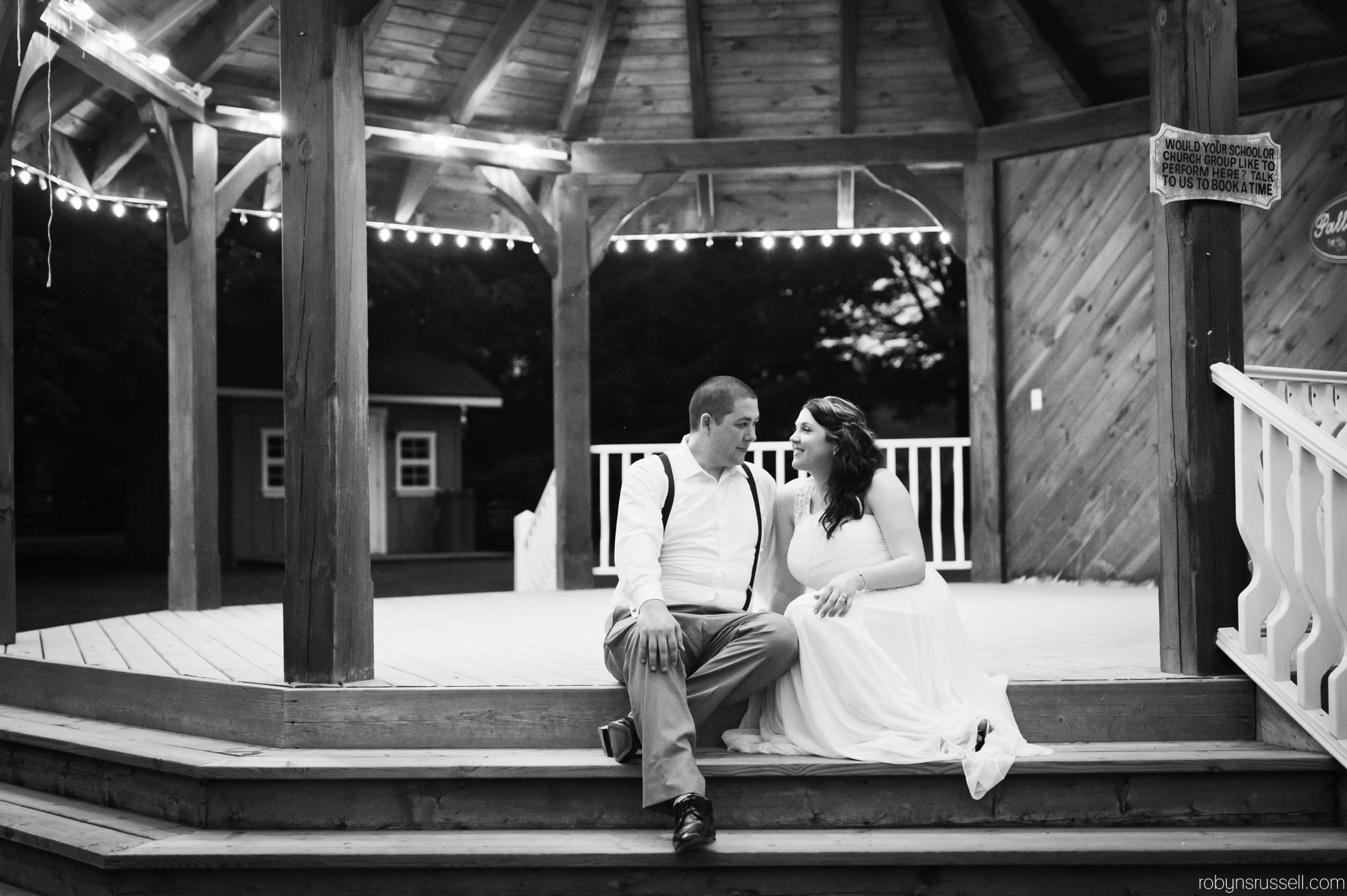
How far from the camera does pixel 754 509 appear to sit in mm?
3943

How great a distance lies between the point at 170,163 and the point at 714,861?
531cm

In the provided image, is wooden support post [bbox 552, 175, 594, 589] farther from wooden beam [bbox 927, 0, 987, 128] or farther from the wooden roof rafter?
wooden beam [bbox 927, 0, 987, 128]

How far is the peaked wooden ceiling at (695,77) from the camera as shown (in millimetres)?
7078

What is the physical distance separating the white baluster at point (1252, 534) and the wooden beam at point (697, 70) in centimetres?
487

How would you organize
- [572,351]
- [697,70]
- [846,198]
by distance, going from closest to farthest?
[697,70]
[572,351]
[846,198]

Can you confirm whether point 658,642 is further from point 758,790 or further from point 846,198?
point 846,198

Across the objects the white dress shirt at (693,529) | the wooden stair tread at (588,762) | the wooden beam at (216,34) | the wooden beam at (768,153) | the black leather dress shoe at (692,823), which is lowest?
the black leather dress shoe at (692,823)

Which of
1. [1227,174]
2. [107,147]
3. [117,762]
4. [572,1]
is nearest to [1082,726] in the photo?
[1227,174]

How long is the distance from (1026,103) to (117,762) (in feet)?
21.2

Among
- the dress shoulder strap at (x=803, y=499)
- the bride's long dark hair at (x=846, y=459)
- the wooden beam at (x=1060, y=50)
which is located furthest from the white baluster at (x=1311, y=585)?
the wooden beam at (x=1060, y=50)

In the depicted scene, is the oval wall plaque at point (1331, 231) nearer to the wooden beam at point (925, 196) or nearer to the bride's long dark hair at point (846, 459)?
the wooden beam at point (925, 196)

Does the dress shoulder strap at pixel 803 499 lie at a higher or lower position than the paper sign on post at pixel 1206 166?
lower

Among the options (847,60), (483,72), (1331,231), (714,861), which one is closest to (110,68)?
(483,72)

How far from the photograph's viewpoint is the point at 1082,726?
3.95 m
